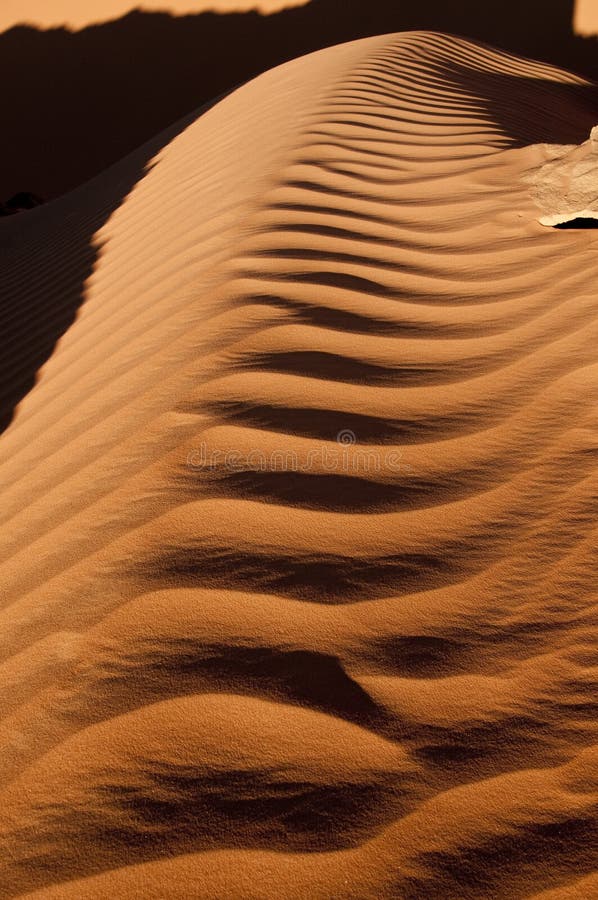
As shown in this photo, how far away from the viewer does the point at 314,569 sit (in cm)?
153

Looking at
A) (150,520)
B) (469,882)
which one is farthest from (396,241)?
(469,882)

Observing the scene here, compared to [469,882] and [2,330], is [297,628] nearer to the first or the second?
[469,882]

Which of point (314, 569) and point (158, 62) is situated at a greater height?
point (158, 62)

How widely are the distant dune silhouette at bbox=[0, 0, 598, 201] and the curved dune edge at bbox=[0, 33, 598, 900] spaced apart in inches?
293

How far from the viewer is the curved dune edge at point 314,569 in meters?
1.15

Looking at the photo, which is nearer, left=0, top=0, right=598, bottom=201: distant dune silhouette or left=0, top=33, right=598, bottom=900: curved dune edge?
left=0, top=33, right=598, bottom=900: curved dune edge

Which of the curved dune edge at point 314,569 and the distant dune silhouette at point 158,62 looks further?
the distant dune silhouette at point 158,62

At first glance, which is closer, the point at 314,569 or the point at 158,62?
the point at 314,569

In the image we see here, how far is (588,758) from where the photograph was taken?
3.99ft

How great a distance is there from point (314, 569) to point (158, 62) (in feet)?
33.3

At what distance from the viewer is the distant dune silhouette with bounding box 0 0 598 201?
9539 mm

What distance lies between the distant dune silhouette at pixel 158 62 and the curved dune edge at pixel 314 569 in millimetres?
7444

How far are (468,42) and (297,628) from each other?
6.36 meters

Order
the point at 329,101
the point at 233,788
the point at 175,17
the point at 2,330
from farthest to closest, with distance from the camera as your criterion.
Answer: the point at 175,17, the point at 329,101, the point at 2,330, the point at 233,788
